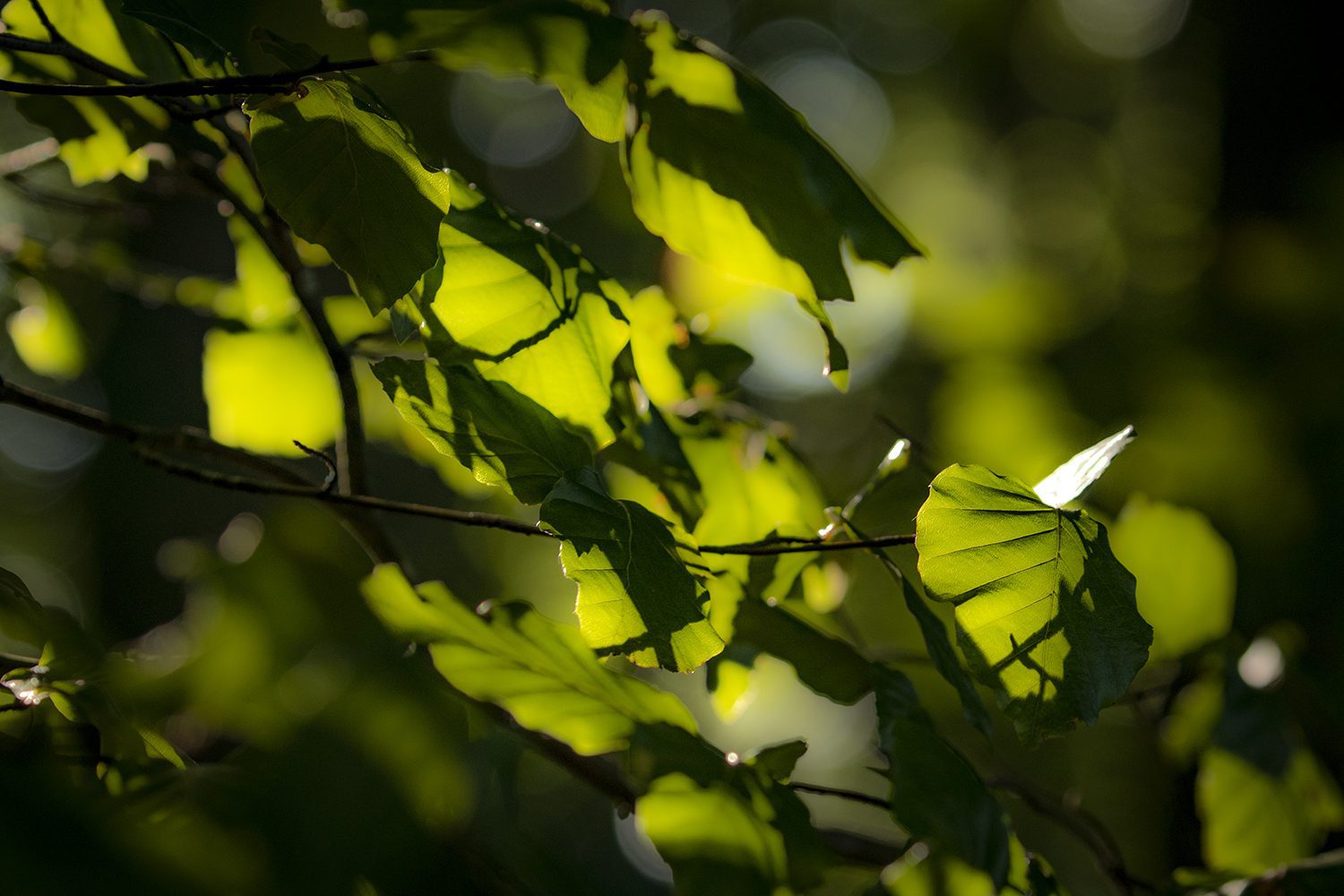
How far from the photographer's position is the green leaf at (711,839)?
44 cm

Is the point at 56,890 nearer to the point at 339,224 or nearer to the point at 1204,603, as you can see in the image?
the point at 339,224

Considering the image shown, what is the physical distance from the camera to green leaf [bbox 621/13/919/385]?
0.48 metres

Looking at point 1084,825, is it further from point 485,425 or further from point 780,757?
point 485,425

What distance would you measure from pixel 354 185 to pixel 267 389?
0.47m

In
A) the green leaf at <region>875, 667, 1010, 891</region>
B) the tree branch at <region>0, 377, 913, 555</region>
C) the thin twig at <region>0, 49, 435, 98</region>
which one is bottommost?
the green leaf at <region>875, 667, 1010, 891</region>

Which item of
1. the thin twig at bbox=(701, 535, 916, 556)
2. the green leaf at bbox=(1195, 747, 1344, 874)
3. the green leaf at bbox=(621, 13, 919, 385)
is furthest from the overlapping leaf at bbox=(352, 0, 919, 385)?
the green leaf at bbox=(1195, 747, 1344, 874)

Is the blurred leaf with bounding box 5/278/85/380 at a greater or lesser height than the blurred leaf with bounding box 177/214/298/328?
lesser

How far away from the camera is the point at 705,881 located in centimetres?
43

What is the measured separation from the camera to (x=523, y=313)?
0.53 metres

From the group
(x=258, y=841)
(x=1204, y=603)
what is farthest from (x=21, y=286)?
(x=1204, y=603)

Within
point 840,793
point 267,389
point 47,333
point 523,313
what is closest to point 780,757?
point 840,793

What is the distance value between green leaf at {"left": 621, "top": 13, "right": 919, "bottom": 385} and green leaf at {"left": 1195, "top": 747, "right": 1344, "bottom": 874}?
613mm

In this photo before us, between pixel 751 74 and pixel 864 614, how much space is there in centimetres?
244

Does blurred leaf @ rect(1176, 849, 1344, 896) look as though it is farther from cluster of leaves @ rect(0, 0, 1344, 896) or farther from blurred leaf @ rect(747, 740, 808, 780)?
blurred leaf @ rect(747, 740, 808, 780)
